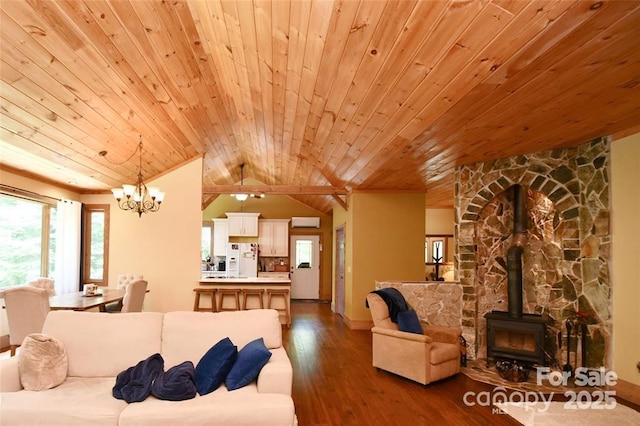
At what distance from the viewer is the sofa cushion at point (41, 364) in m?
2.65

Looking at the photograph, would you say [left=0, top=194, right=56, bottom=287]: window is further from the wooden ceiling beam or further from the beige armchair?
the beige armchair

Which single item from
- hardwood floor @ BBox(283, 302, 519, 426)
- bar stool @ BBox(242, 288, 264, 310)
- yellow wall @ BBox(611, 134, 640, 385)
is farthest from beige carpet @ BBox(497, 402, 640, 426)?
bar stool @ BBox(242, 288, 264, 310)

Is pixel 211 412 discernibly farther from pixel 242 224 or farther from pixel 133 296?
pixel 242 224

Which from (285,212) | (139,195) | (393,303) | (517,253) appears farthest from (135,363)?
(285,212)

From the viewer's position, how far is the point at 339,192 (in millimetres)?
7203

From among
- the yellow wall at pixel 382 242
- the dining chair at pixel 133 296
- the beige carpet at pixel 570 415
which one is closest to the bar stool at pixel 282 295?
the yellow wall at pixel 382 242

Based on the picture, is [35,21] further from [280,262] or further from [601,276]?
[280,262]

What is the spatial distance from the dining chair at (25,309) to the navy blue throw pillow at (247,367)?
2536 mm

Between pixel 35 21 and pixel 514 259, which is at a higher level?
pixel 35 21

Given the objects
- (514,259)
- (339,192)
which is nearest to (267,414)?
(514,259)

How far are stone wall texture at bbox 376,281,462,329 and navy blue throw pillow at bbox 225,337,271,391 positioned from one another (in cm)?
273

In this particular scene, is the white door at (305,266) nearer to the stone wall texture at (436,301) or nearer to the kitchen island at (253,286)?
the kitchen island at (253,286)

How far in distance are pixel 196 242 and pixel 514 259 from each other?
196 inches

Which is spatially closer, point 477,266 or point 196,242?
point 477,266
